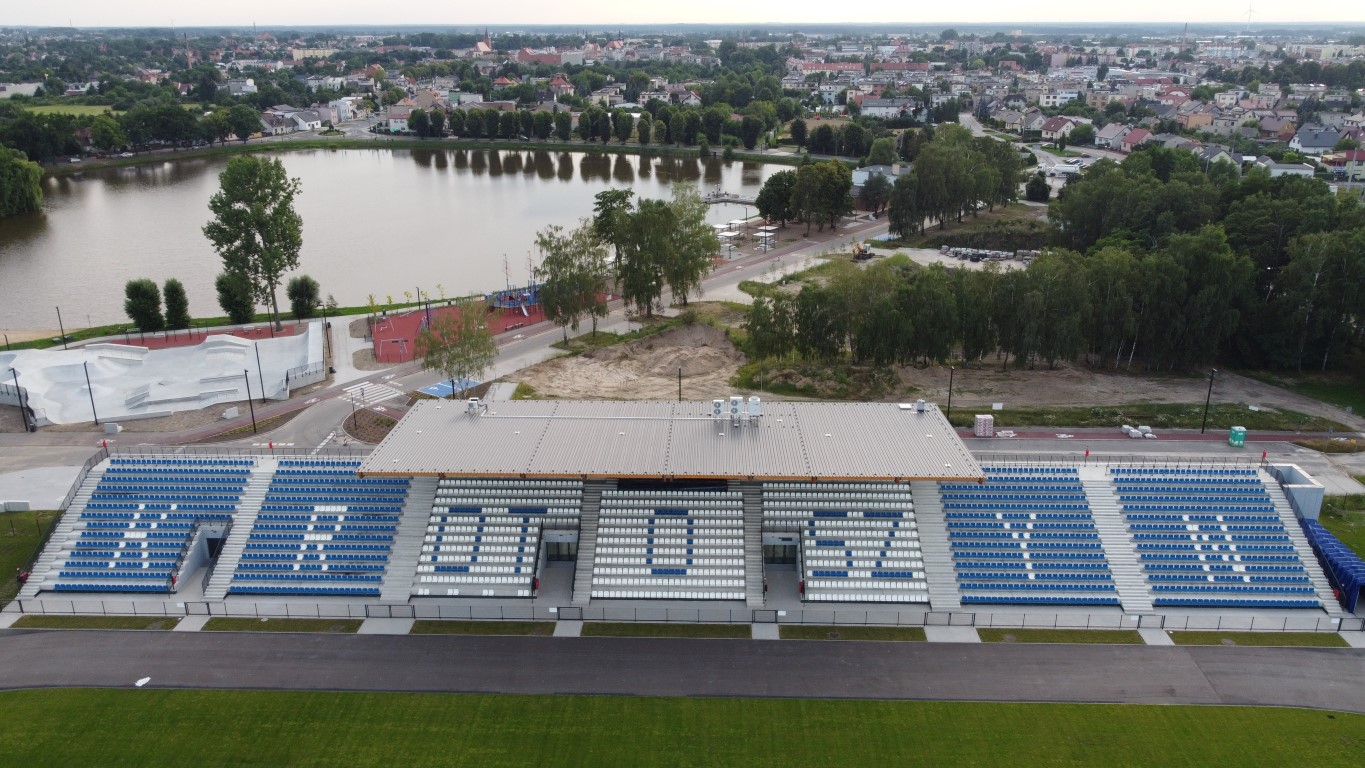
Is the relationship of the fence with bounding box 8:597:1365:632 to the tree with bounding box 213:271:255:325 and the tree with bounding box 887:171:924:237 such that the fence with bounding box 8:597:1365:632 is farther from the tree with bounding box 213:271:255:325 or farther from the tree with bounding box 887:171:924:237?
the tree with bounding box 887:171:924:237

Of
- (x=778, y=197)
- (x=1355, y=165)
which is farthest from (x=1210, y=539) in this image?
(x=1355, y=165)

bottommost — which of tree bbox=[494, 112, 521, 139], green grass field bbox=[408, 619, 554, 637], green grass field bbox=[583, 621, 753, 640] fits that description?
green grass field bbox=[583, 621, 753, 640]

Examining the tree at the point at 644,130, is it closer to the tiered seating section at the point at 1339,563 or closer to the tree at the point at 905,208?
the tree at the point at 905,208

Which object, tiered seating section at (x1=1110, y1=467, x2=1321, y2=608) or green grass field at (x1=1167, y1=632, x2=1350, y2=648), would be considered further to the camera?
tiered seating section at (x1=1110, y1=467, x2=1321, y2=608)

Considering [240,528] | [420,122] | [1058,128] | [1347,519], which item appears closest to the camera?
[240,528]

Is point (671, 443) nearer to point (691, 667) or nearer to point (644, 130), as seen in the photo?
point (691, 667)

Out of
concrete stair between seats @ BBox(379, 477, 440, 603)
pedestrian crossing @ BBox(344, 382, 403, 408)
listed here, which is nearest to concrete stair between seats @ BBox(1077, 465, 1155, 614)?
concrete stair between seats @ BBox(379, 477, 440, 603)
